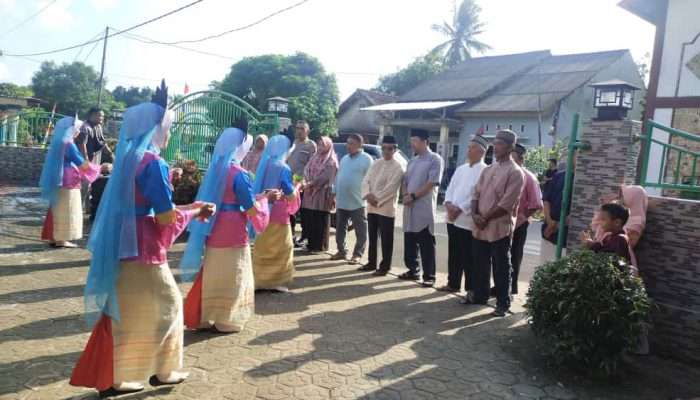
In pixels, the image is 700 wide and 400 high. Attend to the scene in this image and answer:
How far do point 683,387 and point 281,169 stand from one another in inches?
152

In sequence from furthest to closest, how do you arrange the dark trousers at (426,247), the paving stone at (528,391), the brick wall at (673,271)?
the dark trousers at (426,247), the brick wall at (673,271), the paving stone at (528,391)

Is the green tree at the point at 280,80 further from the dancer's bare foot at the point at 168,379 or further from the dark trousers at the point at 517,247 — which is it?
the dancer's bare foot at the point at 168,379

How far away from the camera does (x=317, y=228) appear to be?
791 centimetres

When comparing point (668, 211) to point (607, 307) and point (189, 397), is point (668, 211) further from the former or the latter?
point (189, 397)

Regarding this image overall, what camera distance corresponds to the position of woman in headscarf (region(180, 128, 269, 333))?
420cm

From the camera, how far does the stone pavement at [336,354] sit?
11.4 ft

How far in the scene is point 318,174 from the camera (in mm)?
7527

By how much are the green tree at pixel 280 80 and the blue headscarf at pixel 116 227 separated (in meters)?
25.4

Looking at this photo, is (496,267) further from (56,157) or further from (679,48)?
(679,48)

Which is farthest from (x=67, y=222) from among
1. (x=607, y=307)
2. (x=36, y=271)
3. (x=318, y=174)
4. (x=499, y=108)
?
(x=499, y=108)

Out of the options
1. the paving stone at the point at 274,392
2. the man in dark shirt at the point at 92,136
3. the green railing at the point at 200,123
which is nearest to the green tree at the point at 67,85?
the green railing at the point at 200,123

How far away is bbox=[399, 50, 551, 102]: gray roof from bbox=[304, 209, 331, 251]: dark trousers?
17062 mm

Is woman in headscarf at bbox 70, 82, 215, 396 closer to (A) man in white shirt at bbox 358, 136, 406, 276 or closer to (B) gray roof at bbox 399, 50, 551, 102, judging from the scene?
(A) man in white shirt at bbox 358, 136, 406, 276

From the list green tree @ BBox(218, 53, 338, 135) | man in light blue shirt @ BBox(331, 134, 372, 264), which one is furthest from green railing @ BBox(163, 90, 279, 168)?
green tree @ BBox(218, 53, 338, 135)
